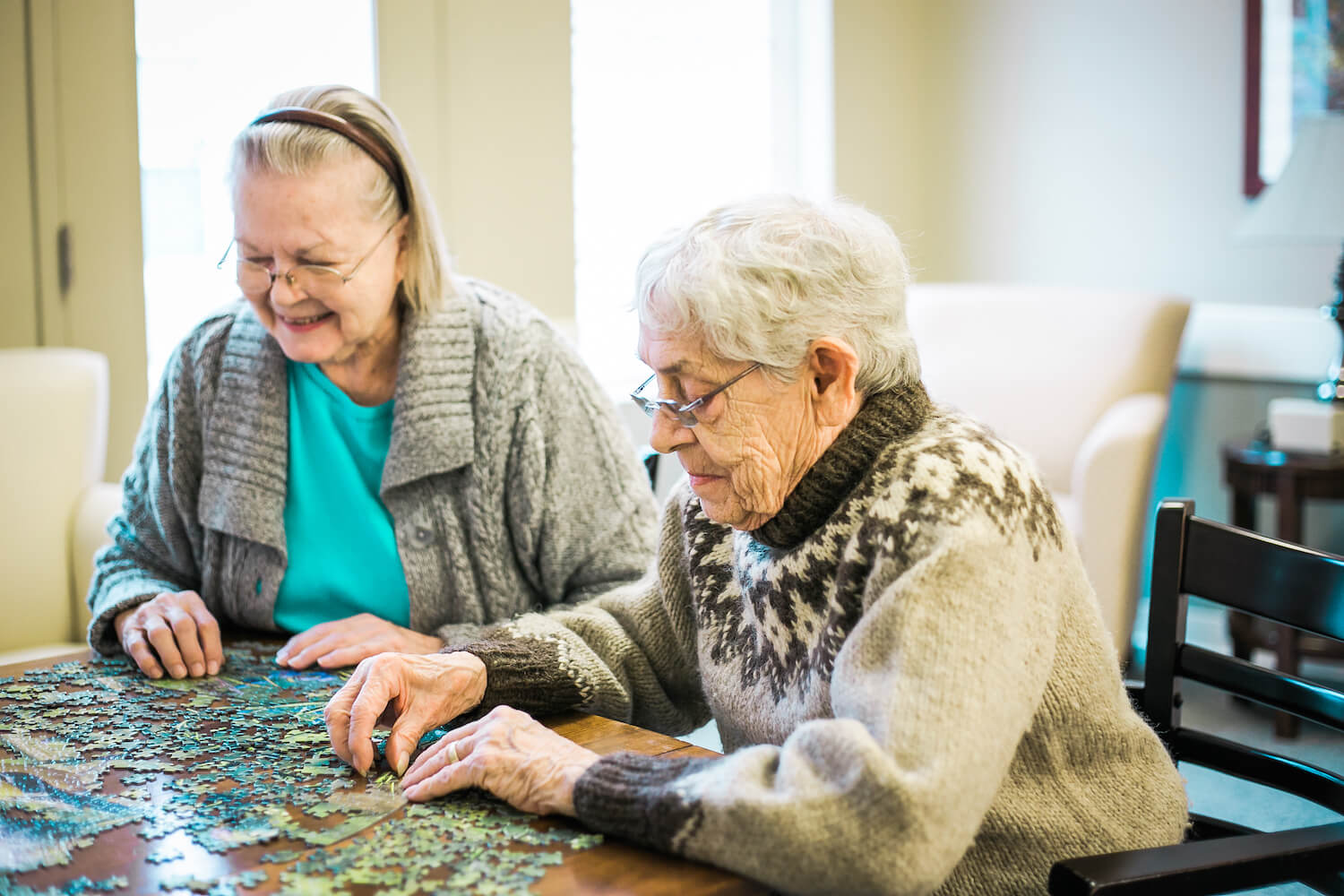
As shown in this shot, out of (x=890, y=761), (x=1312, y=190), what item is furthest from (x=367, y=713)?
(x=1312, y=190)

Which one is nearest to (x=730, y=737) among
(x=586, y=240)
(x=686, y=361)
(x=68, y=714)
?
(x=686, y=361)

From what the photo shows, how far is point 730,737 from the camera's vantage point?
150 centimetres

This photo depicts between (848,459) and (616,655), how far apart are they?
18.9 inches

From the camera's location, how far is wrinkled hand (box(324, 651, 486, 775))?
1295 millimetres

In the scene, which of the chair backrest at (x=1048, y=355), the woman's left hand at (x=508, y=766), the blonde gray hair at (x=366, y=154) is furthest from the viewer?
the chair backrest at (x=1048, y=355)

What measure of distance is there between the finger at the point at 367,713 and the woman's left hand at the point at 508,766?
0.05m

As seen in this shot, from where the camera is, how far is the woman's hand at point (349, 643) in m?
1.66

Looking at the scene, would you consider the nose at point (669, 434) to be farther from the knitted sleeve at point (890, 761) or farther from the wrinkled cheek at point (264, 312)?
the wrinkled cheek at point (264, 312)

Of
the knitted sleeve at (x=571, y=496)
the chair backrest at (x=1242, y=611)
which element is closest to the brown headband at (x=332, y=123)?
the knitted sleeve at (x=571, y=496)

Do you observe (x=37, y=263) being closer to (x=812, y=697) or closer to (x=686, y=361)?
(x=686, y=361)

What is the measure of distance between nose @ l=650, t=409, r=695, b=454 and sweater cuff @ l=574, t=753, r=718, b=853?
37 cm

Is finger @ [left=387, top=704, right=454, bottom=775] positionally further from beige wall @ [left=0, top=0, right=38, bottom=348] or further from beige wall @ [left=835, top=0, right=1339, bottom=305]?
beige wall @ [left=835, top=0, right=1339, bottom=305]

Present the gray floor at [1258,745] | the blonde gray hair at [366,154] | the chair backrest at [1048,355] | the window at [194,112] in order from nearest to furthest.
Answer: the blonde gray hair at [366,154], the gray floor at [1258,745], the window at [194,112], the chair backrest at [1048,355]

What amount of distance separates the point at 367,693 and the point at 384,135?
3.47 feet
